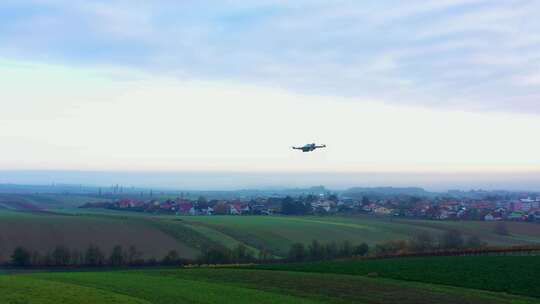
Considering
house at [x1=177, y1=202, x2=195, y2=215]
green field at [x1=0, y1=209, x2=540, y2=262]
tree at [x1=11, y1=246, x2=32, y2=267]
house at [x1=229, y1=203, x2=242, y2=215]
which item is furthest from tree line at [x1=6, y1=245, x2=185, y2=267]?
house at [x1=177, y1=202, x2=195, y2=215]

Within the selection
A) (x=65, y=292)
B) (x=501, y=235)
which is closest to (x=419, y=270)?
(x=65, y=292)

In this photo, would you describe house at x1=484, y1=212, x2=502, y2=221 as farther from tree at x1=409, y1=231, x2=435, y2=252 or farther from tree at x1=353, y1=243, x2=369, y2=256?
tree at x1=353, y1=243, x2=369, y2=256

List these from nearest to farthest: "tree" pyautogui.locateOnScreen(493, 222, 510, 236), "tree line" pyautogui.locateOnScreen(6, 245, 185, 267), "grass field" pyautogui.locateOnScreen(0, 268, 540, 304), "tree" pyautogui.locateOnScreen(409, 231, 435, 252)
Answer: "grass field" pyautogui.locateOnScreen(0, 268, 540, 304)
"tree line" pyautogui.locateOnScreen(6, 245, 185, 267)
"tree" pyautogui.locateOnScreen(409, 231, 435, 252)
"tree" pyautogui.locateOnScreen(493, 222, 510, 236)

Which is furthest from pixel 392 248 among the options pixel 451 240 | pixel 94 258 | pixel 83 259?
pixel 83 259

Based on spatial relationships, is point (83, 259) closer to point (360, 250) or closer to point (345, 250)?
point (345, 250)

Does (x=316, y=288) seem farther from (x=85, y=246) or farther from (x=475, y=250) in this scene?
(x=85, y=246)

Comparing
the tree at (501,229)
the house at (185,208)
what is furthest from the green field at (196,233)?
the house at (185,208)
